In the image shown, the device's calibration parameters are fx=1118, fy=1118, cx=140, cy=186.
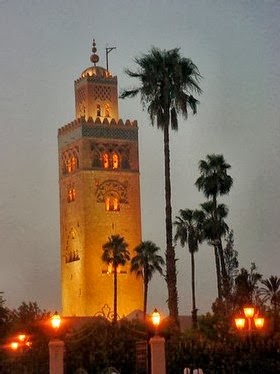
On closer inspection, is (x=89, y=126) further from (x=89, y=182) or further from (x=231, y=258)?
(x=231, y=258)

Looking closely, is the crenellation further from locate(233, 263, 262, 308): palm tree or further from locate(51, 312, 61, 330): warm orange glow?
locate(51, 312, 61, 330): warm orange glow

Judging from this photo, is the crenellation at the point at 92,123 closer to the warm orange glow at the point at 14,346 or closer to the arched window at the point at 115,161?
the arched window at the point at 115,161

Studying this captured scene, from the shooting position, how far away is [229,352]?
2706 cm

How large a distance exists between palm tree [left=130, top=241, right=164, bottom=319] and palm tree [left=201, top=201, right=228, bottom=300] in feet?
48.9

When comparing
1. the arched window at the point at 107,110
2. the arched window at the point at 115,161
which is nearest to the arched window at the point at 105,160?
the arched window at the point at 115,161

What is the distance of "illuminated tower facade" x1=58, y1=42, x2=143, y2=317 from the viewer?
79000 mm

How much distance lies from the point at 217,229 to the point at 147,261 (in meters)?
18.6

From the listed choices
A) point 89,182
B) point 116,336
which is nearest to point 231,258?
point 116,336

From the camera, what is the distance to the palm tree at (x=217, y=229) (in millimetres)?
52656

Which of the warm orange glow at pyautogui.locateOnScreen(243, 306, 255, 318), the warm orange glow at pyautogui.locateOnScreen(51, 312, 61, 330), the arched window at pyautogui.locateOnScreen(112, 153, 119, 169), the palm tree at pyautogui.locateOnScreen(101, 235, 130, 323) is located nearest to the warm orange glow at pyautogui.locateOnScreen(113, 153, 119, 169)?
the arched window at pyautogui.locateOnScreen(112, 153, 119, 169)

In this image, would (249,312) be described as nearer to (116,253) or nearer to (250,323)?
(250,323)

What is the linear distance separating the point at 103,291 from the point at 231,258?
2782cm

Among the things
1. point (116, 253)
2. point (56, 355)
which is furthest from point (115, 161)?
point (56, 355)

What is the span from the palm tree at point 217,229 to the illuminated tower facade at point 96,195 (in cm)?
2421
